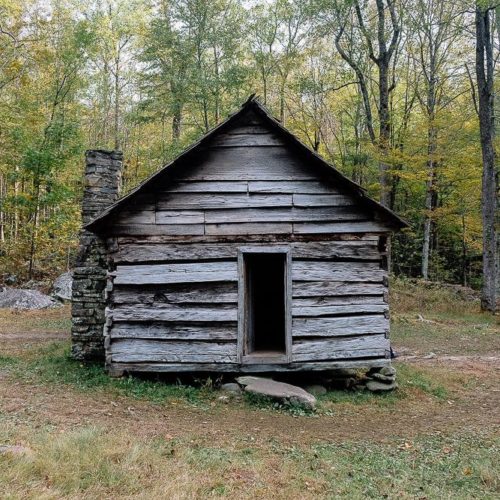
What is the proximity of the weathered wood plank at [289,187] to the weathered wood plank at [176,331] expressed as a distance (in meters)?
2.59

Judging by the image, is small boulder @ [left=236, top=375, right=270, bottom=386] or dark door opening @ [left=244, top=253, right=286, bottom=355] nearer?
Answer: small boulder @ [left=236, top=375, right=270, bottom=386]

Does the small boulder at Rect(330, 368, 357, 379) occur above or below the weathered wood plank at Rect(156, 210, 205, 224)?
below

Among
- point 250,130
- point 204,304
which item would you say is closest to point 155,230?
point 204,304

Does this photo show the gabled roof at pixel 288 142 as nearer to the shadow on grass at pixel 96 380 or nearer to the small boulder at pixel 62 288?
the shadow on grass at pixel 96 380

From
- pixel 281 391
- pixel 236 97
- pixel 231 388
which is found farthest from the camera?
pixel 236 97

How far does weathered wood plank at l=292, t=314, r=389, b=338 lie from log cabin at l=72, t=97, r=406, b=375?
0.02 meters

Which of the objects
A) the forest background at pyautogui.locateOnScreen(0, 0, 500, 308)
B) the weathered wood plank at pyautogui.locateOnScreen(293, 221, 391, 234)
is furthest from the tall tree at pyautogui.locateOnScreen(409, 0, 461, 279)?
the weathered wood plank at pyautogui.locateOnScreen(293, 221, 391, 234)

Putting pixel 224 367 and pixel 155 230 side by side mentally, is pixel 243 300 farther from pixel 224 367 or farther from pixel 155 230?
pixel 155 230

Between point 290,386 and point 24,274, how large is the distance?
1841 centimetres

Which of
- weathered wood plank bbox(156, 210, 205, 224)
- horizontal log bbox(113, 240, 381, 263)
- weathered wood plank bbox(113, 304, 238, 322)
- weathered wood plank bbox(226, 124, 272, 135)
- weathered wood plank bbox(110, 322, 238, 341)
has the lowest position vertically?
weathered wood plank bbox(110, 322, 238, 341)

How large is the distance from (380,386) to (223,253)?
3.90 meters

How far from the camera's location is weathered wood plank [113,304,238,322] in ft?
29.6

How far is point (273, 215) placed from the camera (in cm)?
911

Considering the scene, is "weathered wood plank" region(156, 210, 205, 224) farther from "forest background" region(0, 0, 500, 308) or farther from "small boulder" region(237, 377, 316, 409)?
"forest background" region(0, 0, 500, 308)
